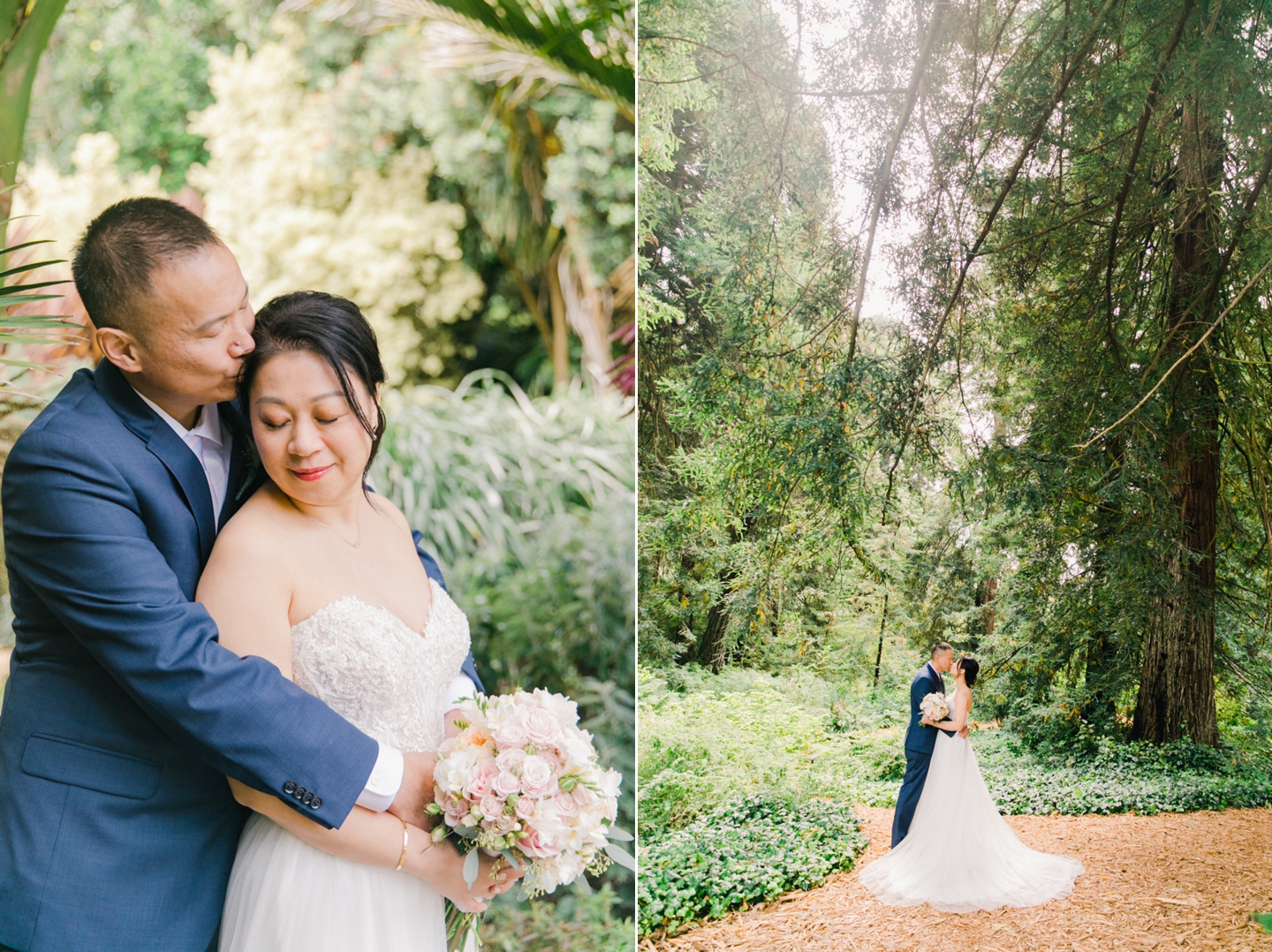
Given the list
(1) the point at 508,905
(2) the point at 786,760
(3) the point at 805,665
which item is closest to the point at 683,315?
(3) the point at 805,665

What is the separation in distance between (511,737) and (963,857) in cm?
159

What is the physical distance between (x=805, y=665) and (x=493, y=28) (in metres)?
2.36

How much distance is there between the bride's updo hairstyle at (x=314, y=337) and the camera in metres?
1.39

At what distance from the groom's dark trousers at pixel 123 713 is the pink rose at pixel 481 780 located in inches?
6.3

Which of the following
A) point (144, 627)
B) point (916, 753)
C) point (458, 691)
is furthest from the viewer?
point (916, 753)

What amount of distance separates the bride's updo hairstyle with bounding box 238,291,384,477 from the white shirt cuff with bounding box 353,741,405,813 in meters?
0.55

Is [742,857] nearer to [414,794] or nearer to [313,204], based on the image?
[414,794]

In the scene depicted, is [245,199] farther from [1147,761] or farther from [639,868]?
[1147,761]

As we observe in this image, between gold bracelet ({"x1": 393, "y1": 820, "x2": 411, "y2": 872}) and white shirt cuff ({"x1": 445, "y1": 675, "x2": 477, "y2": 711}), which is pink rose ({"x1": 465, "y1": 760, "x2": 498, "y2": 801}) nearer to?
gold bracelet ({"x1": 393, "y1": 820, "x2": 411, "y2": 872})

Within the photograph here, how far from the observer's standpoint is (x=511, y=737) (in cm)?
143

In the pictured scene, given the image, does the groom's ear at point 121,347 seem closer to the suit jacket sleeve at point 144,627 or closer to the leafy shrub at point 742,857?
the suit jacket sleeve at point 144,627

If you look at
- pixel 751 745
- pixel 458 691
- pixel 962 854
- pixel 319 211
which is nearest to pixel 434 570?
pixel 458 691

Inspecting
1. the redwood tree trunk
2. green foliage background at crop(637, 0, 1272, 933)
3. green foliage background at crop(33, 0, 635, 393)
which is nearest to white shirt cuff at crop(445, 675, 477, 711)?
green foliage background at crop(637, 0, 1272, 933)

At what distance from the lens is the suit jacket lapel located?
1.35 m
